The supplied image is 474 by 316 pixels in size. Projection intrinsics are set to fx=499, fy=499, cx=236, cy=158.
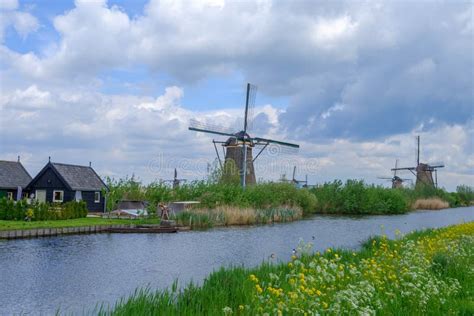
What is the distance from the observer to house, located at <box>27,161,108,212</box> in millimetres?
31141

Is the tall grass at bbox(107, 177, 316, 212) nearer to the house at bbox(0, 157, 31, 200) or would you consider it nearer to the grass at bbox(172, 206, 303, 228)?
the grass at bbox(172, 206, 303, 228)

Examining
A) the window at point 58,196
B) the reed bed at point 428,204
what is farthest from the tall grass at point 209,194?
the reed bed at point 428,204

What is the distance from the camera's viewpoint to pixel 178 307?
22.2 ft

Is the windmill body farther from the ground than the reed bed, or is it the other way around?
the windmill body

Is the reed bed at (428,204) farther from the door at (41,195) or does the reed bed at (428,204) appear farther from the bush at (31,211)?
the bush at (31,211)

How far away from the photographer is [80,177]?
32562mm

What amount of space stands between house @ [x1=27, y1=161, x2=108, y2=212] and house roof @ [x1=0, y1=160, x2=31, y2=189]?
2.42 metres

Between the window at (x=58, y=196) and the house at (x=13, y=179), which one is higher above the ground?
the house at (x=13, y=179)

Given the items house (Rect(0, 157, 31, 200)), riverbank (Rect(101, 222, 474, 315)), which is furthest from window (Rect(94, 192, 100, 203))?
riverbank (Rect(101, 222, 474, 315))

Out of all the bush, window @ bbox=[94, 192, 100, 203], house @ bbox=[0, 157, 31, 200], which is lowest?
the bush

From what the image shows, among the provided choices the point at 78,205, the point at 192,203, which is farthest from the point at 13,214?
the point at 192,203

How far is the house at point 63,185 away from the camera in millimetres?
31141

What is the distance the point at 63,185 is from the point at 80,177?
165 cm

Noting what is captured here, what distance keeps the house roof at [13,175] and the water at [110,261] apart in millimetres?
14379
